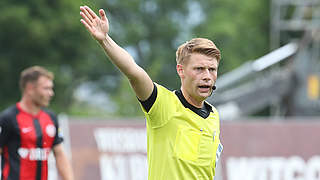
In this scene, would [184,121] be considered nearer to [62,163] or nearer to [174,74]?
[62,163]

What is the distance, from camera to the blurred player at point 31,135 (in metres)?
7.39

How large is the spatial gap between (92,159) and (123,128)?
82cm

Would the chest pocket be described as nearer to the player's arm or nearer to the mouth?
the mouth

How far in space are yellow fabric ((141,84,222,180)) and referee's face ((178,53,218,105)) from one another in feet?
0.41

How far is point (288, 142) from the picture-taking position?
1352 cm

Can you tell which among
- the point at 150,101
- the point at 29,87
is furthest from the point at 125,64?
the point at 29,87

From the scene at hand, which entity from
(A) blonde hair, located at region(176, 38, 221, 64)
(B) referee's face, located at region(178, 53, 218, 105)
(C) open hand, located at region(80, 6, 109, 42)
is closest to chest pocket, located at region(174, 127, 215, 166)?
(B) referee's face, located at region(178, 53, 218, 105)

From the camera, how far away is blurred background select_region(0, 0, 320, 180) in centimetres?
1345

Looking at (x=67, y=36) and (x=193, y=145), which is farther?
(x=67, y=36)

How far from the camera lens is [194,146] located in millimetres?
4828

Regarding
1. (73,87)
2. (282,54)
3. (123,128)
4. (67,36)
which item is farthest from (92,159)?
(73,87)

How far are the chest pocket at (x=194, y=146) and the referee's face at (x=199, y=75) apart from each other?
24 centimetres

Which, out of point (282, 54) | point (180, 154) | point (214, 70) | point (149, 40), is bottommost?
point (180, 154)

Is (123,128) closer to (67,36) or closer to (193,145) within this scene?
(193,145)
